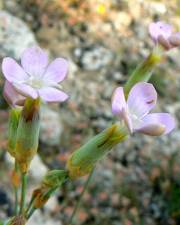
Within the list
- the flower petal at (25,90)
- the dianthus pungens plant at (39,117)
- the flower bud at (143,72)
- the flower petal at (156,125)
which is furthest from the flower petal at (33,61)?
the flower bud at (143,72)

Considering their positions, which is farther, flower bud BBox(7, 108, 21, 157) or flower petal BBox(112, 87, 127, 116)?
flower bud BBox(7, 108, 21, 157)

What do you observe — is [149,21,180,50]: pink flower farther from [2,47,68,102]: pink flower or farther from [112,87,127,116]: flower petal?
[112,87,127,116]: flower petal

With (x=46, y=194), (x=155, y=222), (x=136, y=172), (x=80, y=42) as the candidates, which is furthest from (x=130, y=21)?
(x=46, y=194)

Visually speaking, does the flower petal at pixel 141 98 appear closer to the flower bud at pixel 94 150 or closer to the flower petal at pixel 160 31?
the flower bud at pixel 94 150

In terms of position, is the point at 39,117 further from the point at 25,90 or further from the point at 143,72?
the point at 143,72

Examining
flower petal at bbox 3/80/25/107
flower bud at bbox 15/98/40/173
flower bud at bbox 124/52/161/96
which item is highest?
flower petal at bbox 3/80/25/107

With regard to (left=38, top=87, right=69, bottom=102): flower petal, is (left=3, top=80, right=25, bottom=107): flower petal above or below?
below

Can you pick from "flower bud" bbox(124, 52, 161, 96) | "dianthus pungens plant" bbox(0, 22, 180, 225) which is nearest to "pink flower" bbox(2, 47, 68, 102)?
"dianthus pungens plant" bbox(0, 22, 180, 225)
